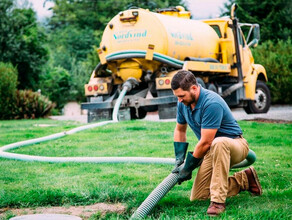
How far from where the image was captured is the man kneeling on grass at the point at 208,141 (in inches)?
176

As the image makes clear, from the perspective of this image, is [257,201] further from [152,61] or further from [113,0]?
[113,0]

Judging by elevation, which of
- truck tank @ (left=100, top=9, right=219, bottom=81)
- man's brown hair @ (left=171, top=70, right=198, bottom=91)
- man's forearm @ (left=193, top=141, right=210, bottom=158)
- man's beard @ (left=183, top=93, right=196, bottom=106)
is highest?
truck tank @ (left=100, top=9, right=219, bottom=81)

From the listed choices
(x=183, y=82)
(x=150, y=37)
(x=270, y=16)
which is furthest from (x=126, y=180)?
(x=270, y=16)

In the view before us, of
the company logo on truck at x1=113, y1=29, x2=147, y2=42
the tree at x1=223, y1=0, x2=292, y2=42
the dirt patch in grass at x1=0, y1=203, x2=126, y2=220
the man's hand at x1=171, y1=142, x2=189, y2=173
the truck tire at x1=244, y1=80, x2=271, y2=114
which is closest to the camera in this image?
the dirt patch in grass at x1=0, y1=203, x2=126, y2=220

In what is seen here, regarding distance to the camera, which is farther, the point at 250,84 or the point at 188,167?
the point at 250,84

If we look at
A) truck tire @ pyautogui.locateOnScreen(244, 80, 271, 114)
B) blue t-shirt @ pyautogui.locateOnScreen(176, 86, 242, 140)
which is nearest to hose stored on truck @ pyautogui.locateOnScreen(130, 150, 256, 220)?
blue t-shirt @ pyautogui.locateOnScreen(176, 86, 242, 140)

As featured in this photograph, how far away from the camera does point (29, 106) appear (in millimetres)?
19328

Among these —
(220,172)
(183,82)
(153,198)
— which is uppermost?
(183,82)

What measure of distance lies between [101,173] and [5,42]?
63.9 ft

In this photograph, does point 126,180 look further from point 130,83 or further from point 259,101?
point 259,101

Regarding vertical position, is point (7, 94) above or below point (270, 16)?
below

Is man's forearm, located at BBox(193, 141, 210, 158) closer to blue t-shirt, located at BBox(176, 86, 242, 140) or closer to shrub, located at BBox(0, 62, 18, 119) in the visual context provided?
blue t-shirt, located at BBox(176, 86, 242, 140)

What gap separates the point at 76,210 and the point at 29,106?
1521 centimetres

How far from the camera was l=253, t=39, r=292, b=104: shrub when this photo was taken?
2109cm
